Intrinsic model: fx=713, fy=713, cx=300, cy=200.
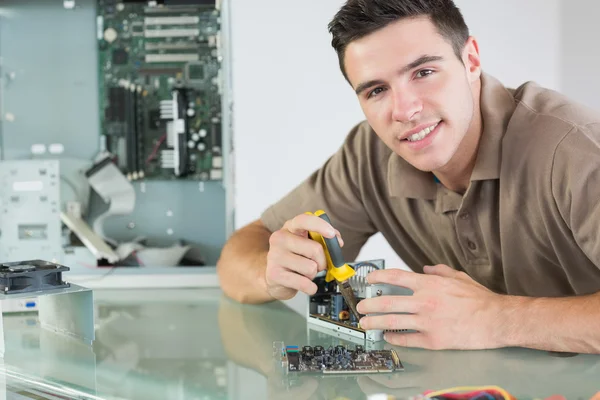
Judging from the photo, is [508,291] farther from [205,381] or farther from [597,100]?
[597,100]

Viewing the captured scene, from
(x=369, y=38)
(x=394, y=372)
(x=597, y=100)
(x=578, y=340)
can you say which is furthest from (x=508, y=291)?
(x=597, y=100)

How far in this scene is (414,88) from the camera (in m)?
1.37

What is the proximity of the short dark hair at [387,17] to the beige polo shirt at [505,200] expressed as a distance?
0.16 m

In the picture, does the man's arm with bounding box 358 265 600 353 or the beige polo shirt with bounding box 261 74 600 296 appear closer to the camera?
the man's arm with bounding box 358 265 600 353

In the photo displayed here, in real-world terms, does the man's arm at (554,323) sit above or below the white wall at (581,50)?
below

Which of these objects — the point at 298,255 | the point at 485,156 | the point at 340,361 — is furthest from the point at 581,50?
the point at 340,361

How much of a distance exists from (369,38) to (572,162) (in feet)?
1.45

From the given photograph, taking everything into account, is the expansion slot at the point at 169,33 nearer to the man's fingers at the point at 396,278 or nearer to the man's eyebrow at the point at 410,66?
the man's eyebrow at the point at 410,66

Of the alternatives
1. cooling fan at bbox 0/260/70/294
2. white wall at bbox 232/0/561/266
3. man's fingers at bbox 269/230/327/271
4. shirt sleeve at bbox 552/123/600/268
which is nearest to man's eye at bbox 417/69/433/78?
shirt sleeve at bbox 552/123/600/268

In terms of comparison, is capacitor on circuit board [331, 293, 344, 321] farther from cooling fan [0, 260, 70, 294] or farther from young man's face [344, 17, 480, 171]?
cooling fan [0, 260, 70, 294]

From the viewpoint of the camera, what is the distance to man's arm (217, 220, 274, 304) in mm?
1620

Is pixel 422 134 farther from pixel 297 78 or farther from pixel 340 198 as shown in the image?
pixel 297 78

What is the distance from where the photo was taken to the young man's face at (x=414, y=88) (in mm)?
1354

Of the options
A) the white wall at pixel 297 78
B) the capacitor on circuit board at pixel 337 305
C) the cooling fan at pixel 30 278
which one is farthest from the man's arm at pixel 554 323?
the white wall at pixel 297 78
